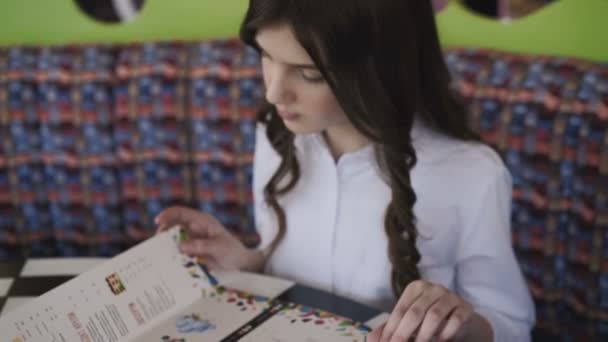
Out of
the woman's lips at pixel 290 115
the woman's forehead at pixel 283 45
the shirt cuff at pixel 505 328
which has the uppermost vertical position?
the woman's forehead at pixel 283 45

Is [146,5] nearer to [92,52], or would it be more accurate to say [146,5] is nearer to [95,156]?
[92,52]

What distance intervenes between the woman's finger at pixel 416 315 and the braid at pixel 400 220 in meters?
0.31

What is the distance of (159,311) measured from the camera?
1.11 metres

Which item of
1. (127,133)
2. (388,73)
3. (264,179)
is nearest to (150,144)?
(127,133)

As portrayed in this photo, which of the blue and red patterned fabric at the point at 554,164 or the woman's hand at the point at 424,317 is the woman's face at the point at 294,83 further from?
the blue and red patterned fabric at the point at 554,164

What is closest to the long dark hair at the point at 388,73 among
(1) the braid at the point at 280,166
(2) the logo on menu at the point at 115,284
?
(1) the braid at the point at 280,166

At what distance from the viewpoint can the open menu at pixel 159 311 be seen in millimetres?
1002

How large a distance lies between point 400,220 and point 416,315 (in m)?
0.36

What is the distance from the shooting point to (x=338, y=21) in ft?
3.45

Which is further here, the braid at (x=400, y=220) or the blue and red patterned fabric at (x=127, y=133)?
the blue and red patterned fabric at (x=127, y=133)

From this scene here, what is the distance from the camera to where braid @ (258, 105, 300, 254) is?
57.4 inches

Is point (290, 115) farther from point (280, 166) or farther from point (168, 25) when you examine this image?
point (168, 25)

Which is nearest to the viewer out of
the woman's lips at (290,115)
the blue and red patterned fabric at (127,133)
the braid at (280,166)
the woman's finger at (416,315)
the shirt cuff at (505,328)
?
the woman's finger at (416,315)

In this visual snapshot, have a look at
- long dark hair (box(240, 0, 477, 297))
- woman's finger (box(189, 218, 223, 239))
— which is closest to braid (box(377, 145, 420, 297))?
long dark hair (box(240, 0, 477, 297))
